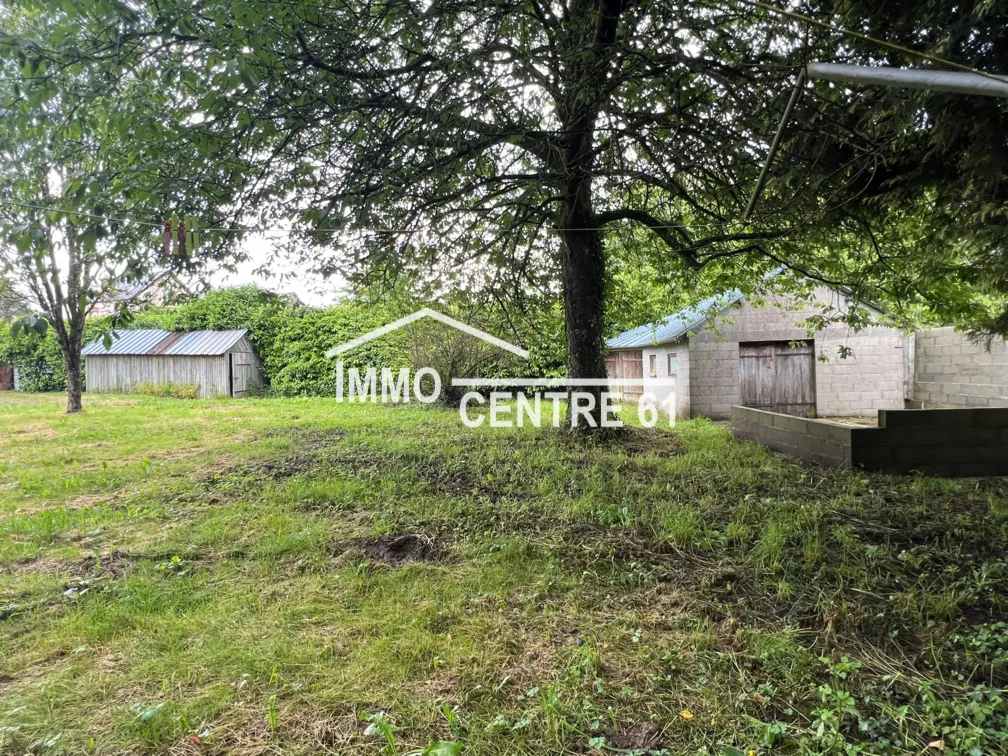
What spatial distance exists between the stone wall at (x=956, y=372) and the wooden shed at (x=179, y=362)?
17.4m

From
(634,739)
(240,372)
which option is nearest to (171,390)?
(240,372)

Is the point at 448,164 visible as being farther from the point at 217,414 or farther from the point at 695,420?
the point at 217,414

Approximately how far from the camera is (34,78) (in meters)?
2.94

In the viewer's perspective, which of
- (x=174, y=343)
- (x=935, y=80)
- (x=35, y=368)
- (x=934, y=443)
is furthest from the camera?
(x=35, y=368)

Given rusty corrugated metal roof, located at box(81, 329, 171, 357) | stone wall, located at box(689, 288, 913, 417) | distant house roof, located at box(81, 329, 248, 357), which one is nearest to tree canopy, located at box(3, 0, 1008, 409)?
stone wall, located at box(689, 288, 913, 417)

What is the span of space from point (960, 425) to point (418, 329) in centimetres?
928

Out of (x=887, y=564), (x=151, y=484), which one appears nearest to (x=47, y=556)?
(x=151, y=484)

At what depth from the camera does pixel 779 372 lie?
998cm

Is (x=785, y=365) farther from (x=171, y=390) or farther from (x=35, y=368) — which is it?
(x=35, y=368)

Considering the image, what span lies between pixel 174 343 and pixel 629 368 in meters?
14.3

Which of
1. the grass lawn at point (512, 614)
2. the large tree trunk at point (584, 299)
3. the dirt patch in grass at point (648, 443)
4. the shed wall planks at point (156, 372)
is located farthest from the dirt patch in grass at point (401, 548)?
the shed wall planks at point (156, 372)

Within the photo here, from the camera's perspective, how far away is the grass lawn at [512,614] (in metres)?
1.78

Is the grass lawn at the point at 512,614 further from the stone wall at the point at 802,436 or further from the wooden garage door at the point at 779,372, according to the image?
the wooden garage door at the point at 779,372

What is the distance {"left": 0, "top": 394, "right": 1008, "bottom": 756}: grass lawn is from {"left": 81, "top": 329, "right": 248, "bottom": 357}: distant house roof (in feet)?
36.7
